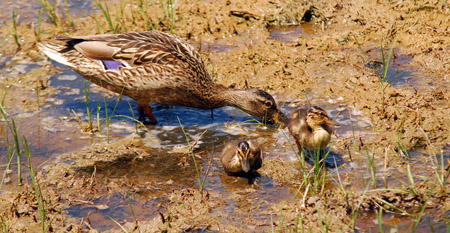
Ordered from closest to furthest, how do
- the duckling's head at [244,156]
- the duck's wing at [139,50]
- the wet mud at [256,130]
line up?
the wet mud at [256,130] → the duckling's head at [244,156] → the duck's wing at [139,50]

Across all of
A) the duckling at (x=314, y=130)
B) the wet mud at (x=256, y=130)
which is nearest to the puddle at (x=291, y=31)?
the wet mud at (x=256, y=130)

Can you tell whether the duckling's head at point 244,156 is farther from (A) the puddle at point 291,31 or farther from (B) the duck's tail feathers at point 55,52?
(A) the puddle at point 291,31

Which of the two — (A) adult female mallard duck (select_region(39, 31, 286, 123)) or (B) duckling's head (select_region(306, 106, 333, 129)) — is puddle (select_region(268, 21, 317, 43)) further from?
(B) duckling's head (select_region(306, 106, 333, 129))

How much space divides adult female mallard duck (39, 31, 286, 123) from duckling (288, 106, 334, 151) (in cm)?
105

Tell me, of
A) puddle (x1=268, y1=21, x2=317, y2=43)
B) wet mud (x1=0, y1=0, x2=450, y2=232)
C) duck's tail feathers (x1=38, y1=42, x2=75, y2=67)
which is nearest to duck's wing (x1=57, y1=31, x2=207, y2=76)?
duck's tail feathers (x1=38, y1=42, x2=75, y2=67)

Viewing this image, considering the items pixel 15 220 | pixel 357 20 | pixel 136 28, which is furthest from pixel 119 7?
pixel 15 220

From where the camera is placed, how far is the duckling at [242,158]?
5.07 m

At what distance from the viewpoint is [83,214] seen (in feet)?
15.8

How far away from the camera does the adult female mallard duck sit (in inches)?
258

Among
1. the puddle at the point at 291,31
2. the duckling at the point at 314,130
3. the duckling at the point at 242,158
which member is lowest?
the duckling at the point at 242,158

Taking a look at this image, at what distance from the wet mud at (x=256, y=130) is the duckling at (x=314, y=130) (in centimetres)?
22

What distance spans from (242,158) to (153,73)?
203 centimetres

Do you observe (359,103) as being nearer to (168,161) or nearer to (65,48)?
(168,161)

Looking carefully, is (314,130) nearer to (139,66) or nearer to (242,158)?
(242,158)
